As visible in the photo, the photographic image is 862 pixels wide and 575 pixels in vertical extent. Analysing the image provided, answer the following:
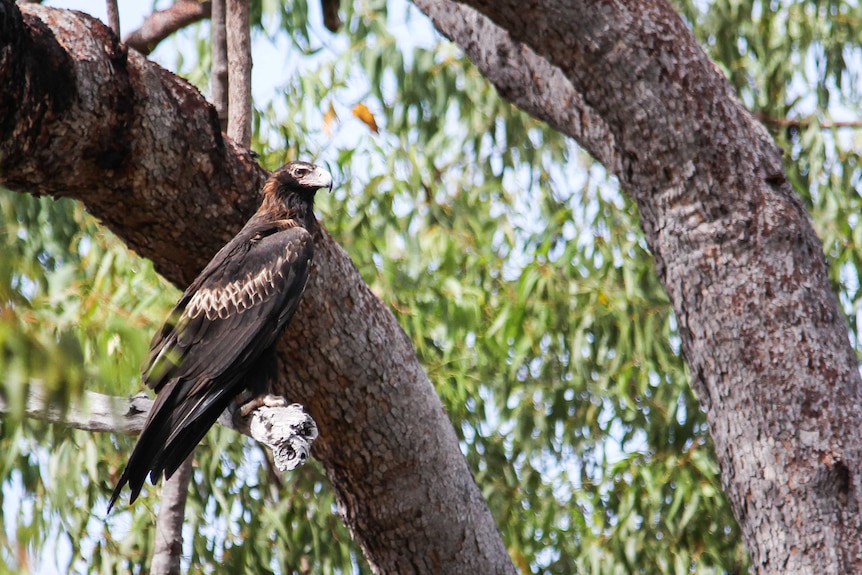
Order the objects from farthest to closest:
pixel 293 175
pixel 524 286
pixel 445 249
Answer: pixel 445 249, pixel 524 286, pixel 293 175

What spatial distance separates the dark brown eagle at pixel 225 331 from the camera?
9.73 ft

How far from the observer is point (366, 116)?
5.48 m

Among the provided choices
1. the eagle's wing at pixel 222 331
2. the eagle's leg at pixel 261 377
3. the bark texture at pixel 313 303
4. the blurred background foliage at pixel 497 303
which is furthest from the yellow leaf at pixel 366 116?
the eagle's leg at pixel 261 377

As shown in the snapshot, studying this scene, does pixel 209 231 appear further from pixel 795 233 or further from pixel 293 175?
pixel 795 233

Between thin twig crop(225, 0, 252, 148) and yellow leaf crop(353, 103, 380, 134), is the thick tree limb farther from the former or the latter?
thin twig crop(225, 0, 252, 148)

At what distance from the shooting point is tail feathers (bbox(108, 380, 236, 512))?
280 centimetres

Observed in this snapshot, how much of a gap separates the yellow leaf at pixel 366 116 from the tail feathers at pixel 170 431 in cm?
255

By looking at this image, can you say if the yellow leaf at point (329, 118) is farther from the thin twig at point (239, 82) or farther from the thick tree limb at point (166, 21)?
the thin twig at point (239, 82)

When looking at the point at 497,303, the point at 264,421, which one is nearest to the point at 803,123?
the point at 497,303

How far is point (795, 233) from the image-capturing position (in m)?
3.33

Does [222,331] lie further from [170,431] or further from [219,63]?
[219,63]

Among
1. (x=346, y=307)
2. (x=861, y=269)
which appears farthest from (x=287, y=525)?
(x=861, y=269)

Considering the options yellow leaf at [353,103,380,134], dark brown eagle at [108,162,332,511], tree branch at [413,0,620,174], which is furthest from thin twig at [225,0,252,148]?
yellow leaf at [353,103,380,134]

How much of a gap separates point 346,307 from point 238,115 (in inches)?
28.8
